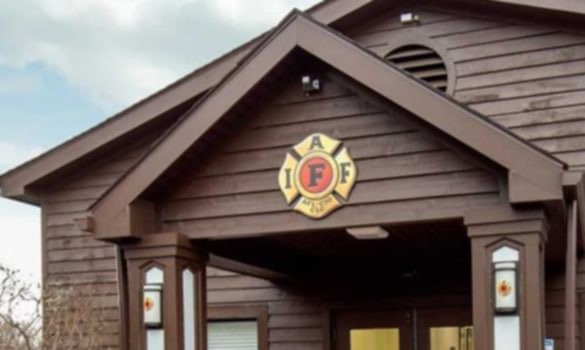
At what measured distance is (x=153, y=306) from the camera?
6.57 m

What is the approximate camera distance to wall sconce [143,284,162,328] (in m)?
6.54

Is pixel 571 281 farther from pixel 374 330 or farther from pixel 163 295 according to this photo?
pixel 374 330

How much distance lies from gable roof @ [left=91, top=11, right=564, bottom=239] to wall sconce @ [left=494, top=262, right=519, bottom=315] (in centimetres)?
45

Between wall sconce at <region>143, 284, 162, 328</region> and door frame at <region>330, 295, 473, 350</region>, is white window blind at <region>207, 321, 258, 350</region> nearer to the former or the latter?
door frame at <region>330, 295, 473, 350</region>

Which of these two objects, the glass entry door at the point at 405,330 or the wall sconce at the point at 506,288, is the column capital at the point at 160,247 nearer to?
the wall sconce at the point at 506,288

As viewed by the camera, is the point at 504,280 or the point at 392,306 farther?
the point at 392,306

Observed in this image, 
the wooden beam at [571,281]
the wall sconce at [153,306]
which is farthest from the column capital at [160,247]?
the wooden beam at [571,281]

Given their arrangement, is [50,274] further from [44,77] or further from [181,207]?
[44,77]

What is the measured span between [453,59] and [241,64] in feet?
9.50

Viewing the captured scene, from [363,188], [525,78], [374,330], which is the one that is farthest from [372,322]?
[363,188]

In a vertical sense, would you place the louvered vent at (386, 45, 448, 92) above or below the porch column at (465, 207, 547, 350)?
above

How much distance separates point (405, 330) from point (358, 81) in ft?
11.6

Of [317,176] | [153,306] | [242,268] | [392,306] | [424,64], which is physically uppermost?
[424,64]

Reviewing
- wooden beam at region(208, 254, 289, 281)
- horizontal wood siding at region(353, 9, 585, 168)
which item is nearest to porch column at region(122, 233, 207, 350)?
wooden beam at region(208, 254, 289, 281)
